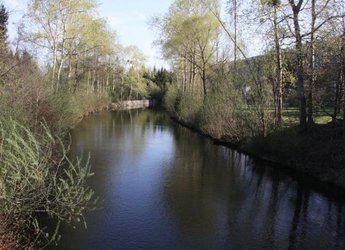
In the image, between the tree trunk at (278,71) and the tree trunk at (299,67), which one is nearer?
the tree trunk at (299,67)

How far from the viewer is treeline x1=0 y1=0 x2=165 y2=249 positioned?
747 centimetres

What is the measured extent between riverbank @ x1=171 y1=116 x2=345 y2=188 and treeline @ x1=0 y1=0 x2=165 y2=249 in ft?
28.6

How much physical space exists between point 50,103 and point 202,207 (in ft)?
35.1

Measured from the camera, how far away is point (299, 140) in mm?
18547

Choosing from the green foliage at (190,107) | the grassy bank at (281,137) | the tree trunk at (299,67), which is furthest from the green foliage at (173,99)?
the tree trunk at (299,67)

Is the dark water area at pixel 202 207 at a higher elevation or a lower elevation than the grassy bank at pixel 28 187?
lower

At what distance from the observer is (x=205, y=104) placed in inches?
1214

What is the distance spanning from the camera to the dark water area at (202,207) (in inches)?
402

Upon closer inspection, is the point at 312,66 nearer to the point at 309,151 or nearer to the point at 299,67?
the point at 299,67

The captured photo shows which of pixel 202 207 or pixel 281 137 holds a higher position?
pixel 281 137

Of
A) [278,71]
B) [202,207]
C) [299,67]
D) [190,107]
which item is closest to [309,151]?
[299,67]

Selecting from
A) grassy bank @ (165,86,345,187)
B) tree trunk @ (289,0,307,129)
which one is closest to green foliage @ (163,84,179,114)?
grassy bank @ (165,86,345,187)

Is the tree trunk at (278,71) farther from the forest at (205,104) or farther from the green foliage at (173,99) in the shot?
the green foliage at (173,99)

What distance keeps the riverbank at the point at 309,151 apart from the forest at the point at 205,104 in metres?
0.05
